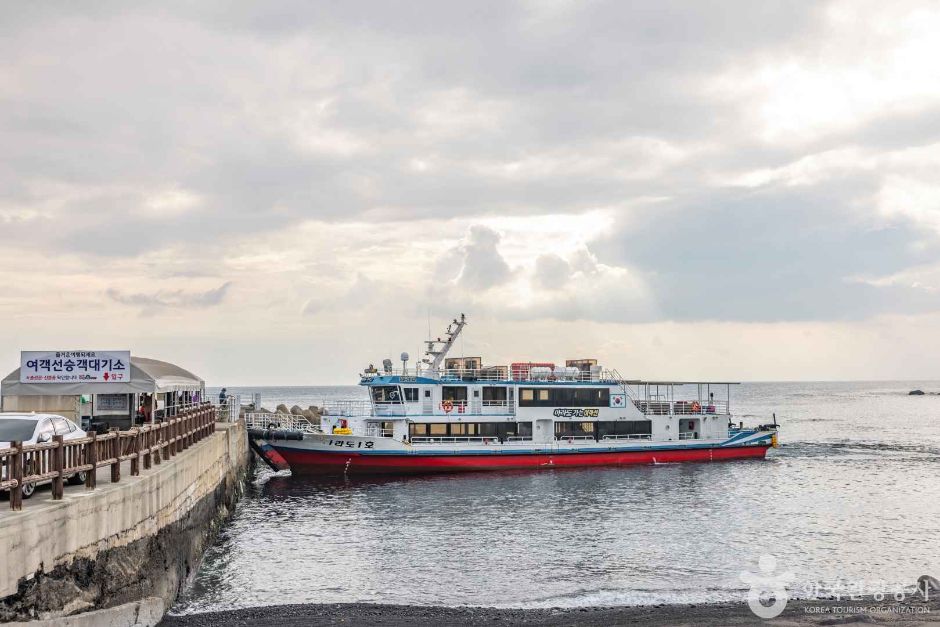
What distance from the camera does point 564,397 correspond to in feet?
148

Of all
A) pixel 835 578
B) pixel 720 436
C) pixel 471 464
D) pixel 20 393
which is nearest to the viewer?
pixel 835 578

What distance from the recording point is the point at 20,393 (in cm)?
2353

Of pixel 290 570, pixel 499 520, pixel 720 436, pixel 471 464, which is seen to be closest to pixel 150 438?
pixel 290 570

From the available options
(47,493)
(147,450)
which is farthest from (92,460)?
(147,450)

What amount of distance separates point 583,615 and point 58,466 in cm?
1150

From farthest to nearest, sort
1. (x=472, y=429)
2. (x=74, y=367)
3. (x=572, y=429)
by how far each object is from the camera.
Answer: (x=572, y=429) → (x=472, y=429) → (x=74, y=367)

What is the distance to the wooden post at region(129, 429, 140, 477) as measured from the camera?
57.3ft

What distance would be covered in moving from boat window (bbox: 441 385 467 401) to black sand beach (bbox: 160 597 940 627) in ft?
81.7

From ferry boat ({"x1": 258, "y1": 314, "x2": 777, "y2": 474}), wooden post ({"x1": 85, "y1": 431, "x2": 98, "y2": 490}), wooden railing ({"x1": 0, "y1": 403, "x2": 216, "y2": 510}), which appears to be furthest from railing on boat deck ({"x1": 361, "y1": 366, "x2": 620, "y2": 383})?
wooden post ({"x1": 85, "y1": 431, "x2": 98, "y2": 490})

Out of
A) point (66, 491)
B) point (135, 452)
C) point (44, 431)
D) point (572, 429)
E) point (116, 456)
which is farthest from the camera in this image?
point (572, 429)

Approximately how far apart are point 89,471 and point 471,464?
28.8m

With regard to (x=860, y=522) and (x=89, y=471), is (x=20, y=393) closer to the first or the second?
(x=89, y=471)

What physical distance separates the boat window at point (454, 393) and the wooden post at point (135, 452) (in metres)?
26.3

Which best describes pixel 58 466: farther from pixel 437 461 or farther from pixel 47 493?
pixel 437 461
